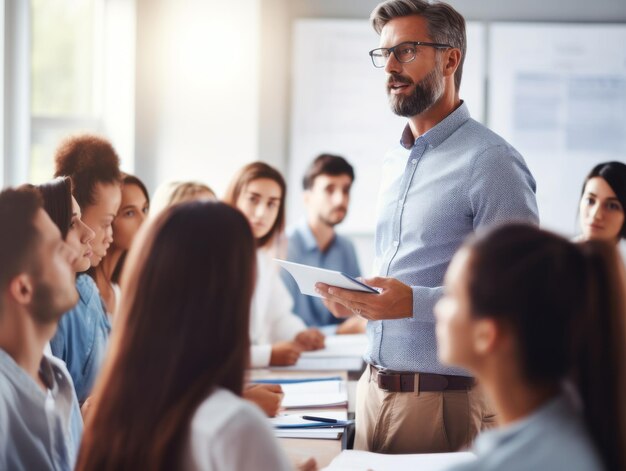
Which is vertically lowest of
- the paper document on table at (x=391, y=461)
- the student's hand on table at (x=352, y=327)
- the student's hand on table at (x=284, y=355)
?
the student's hand on table at (x=352, y=327)

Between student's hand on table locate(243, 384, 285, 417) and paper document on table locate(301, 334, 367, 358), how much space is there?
0.98m

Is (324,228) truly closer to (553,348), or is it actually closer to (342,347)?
(342,347)

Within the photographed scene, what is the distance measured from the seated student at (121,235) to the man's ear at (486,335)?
147 centimetres

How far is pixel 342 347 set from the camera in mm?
3227

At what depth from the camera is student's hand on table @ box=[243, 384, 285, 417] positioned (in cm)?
190

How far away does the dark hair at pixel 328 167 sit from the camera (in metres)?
4.19

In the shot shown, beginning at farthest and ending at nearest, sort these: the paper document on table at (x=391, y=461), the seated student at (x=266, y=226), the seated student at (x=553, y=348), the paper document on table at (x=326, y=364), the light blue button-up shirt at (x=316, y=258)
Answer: the light blue button-up shirt at (x=316, y=258), the seated student at (x=266, y=226), the paper document on table at (x=326, y=364), the paper document on table at (x=391, y=461), the seated student at (x=553, y=348)

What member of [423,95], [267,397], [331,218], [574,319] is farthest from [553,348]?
[331,218]

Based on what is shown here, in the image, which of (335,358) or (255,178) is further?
(255,178)

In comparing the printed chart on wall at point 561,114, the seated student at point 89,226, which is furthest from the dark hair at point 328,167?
the seated student at point 89,226

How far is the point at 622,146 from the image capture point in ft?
15.0

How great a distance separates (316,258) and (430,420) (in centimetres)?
233

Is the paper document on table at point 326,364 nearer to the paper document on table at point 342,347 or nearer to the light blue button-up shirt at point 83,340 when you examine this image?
the paper document on table at point 342,347

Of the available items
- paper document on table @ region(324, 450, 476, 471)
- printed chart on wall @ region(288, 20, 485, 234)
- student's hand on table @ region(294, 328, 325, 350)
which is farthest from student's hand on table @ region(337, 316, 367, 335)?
paper document on table @ region(324, 450, 476, 471)
